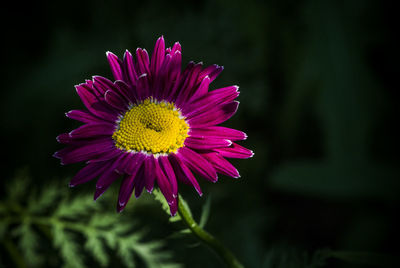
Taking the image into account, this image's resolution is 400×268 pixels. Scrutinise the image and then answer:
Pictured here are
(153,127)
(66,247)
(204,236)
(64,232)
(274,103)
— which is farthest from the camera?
(274,103)

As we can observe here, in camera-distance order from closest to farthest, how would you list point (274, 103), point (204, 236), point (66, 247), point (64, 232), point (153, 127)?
point (204, 236) → point (153, 127) → point (66, 247) → point (64, 232) → point (274, 103)

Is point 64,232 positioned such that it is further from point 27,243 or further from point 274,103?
point 274,103

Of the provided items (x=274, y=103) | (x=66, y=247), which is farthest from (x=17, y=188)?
(x=274, y=103)

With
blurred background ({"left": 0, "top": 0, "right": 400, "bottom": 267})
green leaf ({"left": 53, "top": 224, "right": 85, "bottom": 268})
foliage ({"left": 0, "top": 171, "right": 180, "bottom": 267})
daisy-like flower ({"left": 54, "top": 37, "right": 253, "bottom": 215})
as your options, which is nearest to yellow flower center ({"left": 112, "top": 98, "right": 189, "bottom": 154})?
daisy-like flower ({"left": 54, "top": 37, "right": 253, "bottom": 215})

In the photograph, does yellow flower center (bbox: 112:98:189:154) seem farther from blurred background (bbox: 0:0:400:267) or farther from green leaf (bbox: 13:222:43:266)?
blurred background (bbox: 0:0:400:267)

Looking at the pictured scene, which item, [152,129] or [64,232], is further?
[64,232]

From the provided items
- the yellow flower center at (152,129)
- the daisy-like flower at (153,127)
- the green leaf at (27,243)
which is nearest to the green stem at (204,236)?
the daisy-like flower at (153,127)

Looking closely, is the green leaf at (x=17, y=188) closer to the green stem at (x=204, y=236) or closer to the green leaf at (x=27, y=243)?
the green leaf at (x=27, y=243)

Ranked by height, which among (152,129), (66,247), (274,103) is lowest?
(66,247)
